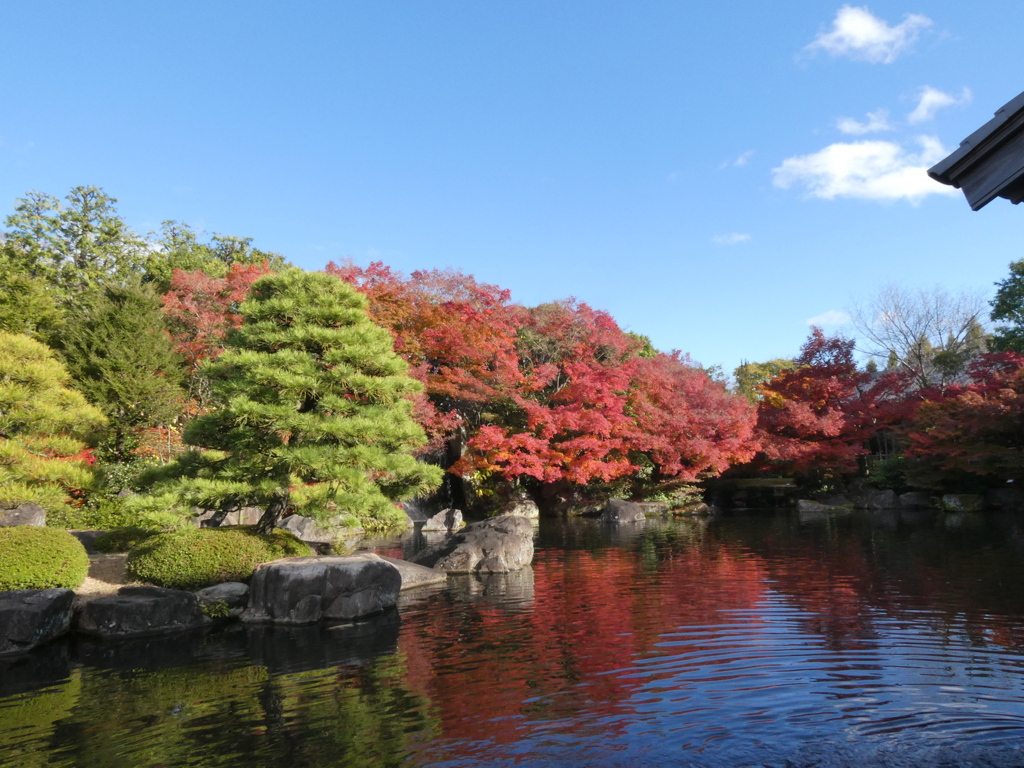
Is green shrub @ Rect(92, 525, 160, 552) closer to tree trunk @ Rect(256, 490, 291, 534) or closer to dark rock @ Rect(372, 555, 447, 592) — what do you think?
tree trunk @ Rect(256, 490, 291, 534)

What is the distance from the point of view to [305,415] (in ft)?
28.7

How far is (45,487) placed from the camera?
10.7m

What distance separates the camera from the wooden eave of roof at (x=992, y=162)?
2.91 metres

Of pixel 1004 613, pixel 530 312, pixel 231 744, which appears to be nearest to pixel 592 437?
pixel 530 312

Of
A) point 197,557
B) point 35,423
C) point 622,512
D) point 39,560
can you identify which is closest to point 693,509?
point 622,512

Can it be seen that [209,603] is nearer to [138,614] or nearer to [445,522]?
[138,614]

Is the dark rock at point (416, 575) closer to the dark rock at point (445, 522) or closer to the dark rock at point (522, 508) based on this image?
the dark rock at point (445, 522)

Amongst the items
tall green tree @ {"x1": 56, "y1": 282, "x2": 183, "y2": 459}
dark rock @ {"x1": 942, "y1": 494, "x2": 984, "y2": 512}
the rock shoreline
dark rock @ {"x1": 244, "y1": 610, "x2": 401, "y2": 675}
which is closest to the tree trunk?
the rock shoreline

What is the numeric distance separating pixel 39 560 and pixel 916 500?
924 inches

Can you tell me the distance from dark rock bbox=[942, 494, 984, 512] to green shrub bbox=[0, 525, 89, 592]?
21.9 m

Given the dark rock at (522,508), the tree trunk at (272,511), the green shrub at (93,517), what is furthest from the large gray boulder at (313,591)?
the dark rock at (522,508)

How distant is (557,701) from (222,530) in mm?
Result: 6188

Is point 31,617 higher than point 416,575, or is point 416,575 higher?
point 31,617

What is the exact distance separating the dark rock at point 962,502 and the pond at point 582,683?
11.7 metres
